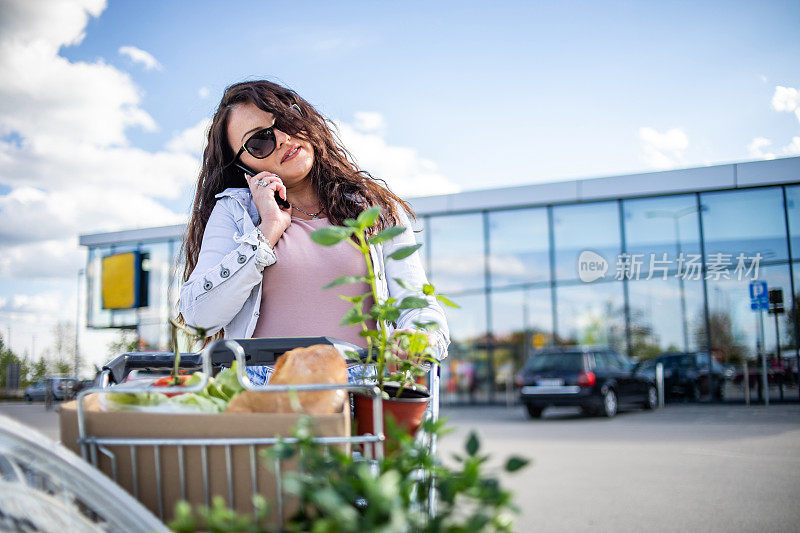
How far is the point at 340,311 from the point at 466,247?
1984cm

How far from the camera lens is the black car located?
14.2 meters

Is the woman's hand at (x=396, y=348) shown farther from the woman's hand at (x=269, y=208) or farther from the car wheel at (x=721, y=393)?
the car wheel at (x=721, y=393)

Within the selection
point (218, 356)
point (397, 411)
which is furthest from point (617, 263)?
point (397, 411)

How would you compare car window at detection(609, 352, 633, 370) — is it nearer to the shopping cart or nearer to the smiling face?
the smiling face

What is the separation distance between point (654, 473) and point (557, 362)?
23.7 feet

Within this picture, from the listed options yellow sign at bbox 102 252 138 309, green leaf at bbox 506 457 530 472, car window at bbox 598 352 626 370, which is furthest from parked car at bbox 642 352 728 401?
green leaf at bbox 506 457 530 472

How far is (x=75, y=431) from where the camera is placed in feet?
3.60

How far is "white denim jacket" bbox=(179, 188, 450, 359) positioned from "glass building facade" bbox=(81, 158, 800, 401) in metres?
15.0

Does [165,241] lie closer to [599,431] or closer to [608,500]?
[599,431]

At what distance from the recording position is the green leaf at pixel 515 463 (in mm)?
866

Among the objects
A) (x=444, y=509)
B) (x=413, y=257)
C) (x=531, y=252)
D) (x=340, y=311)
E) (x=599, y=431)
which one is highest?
(x=531, y=252)

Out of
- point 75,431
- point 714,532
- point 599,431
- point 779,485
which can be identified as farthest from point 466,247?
point 75,431

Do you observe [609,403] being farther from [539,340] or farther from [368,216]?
[368,216]

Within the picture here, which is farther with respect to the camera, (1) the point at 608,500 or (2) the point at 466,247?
(2) the point at 466,247
